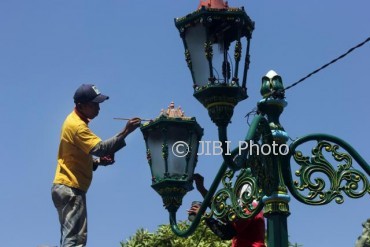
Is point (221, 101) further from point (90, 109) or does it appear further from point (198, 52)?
point (90, 109)

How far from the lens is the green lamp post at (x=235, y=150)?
20.2ft

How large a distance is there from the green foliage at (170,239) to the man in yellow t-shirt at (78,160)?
9583 mm

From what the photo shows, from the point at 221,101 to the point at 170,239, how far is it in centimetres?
1148

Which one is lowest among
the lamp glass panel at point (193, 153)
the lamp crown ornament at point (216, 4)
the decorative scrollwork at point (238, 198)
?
the decorative scrollwork at point (238, 198)

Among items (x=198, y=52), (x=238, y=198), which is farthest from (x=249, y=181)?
(x=198, y=52)

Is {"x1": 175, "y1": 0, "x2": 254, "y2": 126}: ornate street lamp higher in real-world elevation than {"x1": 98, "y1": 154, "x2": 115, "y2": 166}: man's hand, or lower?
higher

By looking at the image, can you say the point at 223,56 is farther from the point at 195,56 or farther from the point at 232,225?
the point at 232,225

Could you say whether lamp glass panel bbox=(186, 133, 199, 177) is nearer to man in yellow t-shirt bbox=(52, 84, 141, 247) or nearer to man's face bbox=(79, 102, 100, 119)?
man in yellow t-shirt bbox=(52, 84, 141, 247)

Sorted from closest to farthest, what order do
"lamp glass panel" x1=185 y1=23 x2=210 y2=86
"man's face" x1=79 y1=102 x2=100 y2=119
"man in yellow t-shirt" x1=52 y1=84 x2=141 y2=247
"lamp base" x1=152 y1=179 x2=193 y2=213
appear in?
"lamp glass panel" x1=185 y1=23 x2=210 y2=86
"man in yellow t-shirt" x1=52 y1=84 x2=141 y2=247
"man's face" x1=79 y1=102 x2=100 y2=119
"lamp base" x1=152 y1=179 x2=193 y2=213

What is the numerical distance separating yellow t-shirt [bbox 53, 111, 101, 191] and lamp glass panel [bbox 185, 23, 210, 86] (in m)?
1.01

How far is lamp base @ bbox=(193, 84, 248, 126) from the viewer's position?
6.05 meters

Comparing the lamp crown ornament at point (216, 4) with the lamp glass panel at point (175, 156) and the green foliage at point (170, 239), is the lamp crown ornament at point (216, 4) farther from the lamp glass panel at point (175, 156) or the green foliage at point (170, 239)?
the green foliage at point (170, 239)

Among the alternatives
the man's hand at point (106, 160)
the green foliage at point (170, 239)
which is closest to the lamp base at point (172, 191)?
the man's hand at point (106, 160)

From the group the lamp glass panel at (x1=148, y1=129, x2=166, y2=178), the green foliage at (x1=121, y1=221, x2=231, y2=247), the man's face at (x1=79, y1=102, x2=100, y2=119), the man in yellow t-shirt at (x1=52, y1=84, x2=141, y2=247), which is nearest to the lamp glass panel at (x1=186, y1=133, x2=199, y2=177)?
the lamp glass panel at (x1=148, y1=129, x2=166, y2=178)
